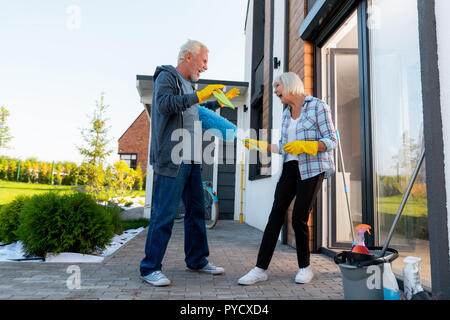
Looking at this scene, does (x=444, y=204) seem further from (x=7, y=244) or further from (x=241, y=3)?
(x=241, y=3)

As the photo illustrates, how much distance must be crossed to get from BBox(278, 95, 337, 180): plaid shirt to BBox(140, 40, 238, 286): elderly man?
706mm

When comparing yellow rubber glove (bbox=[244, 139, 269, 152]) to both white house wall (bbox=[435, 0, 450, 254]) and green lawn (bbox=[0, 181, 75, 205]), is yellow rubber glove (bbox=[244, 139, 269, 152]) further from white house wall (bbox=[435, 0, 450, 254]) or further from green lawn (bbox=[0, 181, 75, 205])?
green lawn (bbox=[0, 181, 75, 205])

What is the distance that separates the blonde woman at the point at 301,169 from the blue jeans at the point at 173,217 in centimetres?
50

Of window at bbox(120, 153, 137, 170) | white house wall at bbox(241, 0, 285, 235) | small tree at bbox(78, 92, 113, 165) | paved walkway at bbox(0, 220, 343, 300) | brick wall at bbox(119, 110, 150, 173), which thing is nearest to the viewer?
paved walkway at bbox(0, 220, 343, 300)

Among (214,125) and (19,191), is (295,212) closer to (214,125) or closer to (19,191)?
(214,125)

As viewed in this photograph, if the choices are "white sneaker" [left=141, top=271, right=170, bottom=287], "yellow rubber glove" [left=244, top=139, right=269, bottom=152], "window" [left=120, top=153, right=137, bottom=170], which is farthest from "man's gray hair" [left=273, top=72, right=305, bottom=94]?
"window" [left=120, top=153, right=137, bottom=170]

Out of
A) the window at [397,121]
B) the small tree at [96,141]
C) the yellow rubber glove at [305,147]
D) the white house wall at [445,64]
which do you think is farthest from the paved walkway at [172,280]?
the small tree at [96,141]

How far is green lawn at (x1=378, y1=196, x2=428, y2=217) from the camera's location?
1.93 m

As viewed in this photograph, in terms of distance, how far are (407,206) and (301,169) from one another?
2.60ft

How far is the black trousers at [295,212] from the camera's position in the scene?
2088mm

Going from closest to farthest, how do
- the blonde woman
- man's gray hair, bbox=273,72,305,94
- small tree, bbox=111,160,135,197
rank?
the blonde woman → man's gray hair, bbox=273,72,305,94 → small tree, bbox=111,160,135,197

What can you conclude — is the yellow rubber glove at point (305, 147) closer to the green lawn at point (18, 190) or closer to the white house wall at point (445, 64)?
the white house wall at point (445, 64)
